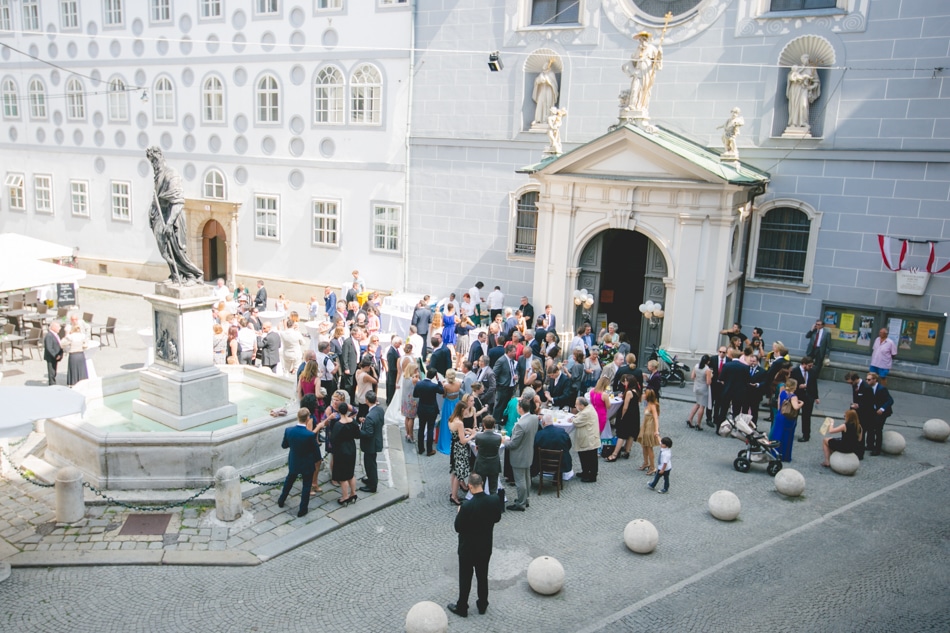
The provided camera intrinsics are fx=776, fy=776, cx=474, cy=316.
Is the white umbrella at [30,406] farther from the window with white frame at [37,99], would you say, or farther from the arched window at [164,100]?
the window with white frame at [37,99]

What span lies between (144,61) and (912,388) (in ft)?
86.9

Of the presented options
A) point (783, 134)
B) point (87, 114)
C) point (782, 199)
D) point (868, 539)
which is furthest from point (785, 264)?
point (87, 114)

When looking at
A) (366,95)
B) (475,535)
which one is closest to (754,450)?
(475,535)

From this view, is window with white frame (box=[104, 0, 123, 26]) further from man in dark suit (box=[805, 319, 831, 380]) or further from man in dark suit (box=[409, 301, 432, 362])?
man in dark suit (box=[805, 319, 831, 380])

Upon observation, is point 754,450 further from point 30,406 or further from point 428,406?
point 30,406

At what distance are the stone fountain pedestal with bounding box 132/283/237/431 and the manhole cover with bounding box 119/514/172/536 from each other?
67.5 inches

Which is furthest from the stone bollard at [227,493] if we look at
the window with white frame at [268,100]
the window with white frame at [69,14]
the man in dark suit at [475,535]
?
the window with white frame at [69,14]

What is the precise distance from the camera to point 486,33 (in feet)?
72.0

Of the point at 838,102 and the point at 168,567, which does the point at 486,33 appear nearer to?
the point at 838,102

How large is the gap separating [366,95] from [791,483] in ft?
56.7

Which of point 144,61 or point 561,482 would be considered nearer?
point 561,482

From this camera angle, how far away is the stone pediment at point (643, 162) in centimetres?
1717

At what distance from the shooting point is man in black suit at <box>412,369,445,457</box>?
12.9m

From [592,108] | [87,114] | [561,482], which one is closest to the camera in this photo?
[561,482]
